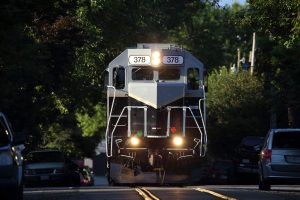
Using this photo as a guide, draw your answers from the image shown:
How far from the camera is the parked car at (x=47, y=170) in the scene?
38.7 metres

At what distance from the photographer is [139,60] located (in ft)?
94.9

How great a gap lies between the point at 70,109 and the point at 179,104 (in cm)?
2040

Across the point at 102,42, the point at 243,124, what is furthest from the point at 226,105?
the point at 102,42

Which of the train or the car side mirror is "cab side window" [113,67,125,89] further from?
the car side mirror

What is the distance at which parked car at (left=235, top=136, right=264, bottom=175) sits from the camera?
137ft

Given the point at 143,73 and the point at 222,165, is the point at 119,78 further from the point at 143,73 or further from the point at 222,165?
the point at 222,165

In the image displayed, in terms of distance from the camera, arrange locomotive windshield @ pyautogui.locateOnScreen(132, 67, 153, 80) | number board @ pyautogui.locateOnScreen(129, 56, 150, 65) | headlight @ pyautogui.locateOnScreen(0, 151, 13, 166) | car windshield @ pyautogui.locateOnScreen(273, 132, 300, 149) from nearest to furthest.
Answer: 1. headlight @ pyautogui.locateOnScreen(0, 151, 13, 166)
2. car windshield @ pyautogui.locateOnScreen(273, 132, 300, 149)
3. number board @ pyautogui.locateOnScreen(129, 56, 150, 65)
4. locomotive windshield @ pyautogui.locateOnScreen(132, 67, 153, 80)

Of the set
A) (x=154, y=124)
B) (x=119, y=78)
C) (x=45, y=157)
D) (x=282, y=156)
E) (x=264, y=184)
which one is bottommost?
(x=264, y=184)

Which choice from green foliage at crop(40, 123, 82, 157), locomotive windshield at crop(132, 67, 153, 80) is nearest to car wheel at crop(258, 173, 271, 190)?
locomotive windshield at crop(132, 67, 153, 80)

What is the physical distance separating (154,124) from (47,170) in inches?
446

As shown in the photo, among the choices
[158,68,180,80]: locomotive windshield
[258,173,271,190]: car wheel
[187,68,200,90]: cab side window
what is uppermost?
[158,68,180,80]: locomotive windshield

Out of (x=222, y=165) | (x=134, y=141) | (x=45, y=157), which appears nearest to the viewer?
(x=134, y=141)

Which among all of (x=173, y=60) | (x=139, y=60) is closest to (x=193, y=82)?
(x=173, y=60)

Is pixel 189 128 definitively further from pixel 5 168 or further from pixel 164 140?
pixel 5 168
